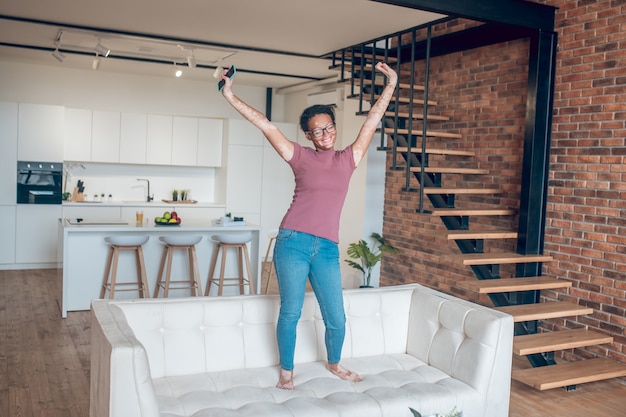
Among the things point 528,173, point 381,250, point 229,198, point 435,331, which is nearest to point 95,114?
point 229,198

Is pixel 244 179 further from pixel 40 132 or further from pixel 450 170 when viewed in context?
pixel 450 170

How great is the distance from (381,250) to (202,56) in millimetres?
3078

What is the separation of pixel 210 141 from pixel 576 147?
572cm

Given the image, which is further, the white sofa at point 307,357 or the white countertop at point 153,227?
the white countertop at point 153,227

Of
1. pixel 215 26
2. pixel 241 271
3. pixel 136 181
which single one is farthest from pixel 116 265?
pixel 136 181

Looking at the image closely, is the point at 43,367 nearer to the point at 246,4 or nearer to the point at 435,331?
the point at 435,331

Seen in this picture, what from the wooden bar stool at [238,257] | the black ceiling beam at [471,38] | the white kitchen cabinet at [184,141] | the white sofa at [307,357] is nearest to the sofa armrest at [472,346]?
Result: the white sofa at [307,357]

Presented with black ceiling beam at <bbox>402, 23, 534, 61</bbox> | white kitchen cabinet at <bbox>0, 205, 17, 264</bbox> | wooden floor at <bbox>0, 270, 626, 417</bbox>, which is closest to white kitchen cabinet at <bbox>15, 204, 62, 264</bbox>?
white kitchen cabinet at <bbox>0, 205, 17, 264</bbox>

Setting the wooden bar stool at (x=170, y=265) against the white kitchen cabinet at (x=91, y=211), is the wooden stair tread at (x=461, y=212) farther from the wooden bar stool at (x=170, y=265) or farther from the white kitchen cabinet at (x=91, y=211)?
the white kitchen cabinet at (x=91, y=211)

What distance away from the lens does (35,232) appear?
27.8 feet

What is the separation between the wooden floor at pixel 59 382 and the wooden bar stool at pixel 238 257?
1339 mm

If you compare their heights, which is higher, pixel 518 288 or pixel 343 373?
pixel 518 288

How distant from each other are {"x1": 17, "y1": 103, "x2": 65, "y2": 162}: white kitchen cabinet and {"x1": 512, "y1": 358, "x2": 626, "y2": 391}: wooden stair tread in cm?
647

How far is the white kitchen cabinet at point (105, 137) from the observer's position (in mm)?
8883
